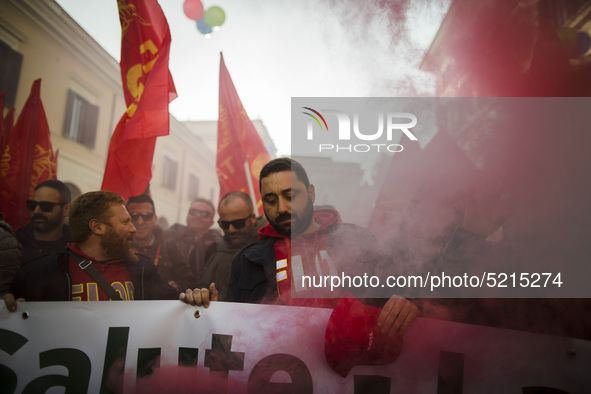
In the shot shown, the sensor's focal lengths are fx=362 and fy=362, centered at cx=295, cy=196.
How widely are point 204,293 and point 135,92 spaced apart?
2.36 m

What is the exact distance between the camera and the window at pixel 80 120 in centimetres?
1004

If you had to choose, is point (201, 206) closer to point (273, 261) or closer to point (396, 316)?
point (273, 261)

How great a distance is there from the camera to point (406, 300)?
1.55 meters

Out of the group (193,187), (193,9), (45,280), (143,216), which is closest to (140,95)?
Answer: (143,216)

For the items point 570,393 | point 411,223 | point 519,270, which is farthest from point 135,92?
point 570,393

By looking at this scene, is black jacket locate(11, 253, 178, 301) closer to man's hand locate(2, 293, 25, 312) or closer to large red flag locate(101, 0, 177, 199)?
man's hand locate(2, 293, 25, 312)

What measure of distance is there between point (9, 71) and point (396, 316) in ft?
30.8

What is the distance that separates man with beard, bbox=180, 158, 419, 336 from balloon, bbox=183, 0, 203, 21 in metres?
4.59

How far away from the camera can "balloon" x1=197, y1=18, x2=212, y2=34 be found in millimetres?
5708

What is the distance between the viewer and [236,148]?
14.5 ft

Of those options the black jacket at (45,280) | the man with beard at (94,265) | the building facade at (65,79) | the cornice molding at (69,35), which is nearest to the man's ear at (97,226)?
the man with beard at (94,265)

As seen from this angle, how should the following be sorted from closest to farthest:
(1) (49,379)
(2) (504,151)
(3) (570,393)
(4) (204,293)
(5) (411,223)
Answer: (3) (570,393) < (1) (49,379) < (4) (204,293) < (2) (504,151) < (5) (411,223)

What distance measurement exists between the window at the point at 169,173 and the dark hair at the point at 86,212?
594 inches

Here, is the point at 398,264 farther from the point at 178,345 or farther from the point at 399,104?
the point at 178,345
